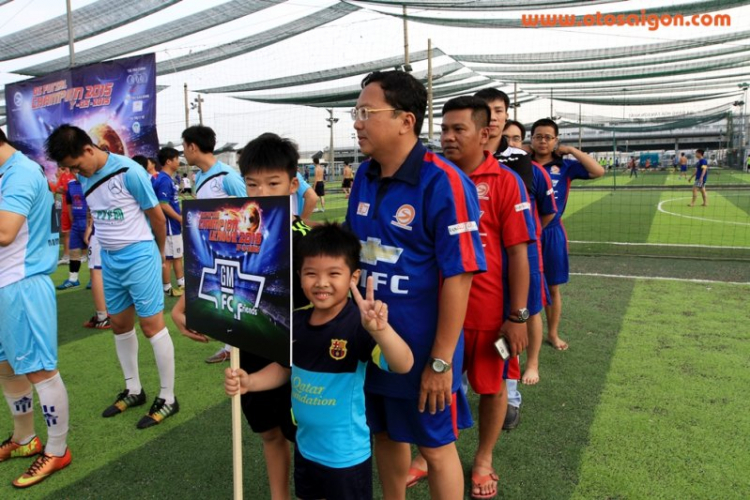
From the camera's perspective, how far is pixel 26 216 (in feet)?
8.89

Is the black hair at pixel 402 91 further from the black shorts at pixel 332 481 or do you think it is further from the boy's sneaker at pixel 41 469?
the boy's sneaker at pixel 41 469

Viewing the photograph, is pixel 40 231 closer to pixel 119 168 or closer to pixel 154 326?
pixel 119 168

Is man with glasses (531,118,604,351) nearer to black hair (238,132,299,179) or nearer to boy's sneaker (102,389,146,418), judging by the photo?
black hair (238,132,299,179)

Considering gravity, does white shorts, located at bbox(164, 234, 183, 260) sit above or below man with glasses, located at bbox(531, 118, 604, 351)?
below

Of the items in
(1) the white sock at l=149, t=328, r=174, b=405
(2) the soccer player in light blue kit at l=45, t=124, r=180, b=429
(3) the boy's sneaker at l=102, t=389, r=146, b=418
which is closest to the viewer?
(2) the soccer player in light blue kit at l=45, t=124, r=180, b=429

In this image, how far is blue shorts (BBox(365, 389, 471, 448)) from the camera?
197cm

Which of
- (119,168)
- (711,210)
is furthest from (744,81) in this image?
(119,168)

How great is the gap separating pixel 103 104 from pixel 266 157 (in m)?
4.57

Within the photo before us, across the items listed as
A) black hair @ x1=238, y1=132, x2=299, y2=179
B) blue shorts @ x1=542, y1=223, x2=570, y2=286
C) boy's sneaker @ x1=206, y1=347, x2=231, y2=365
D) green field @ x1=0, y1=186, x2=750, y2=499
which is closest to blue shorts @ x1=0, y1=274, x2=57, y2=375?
green field @ x1=0, y1=186, x2=750, y2=499

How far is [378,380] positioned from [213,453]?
5.48ft

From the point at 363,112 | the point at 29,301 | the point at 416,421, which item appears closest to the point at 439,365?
the point at 416,421

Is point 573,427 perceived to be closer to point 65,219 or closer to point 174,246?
point 174,246

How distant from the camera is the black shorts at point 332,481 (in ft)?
6.13

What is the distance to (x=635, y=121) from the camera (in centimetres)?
2753
